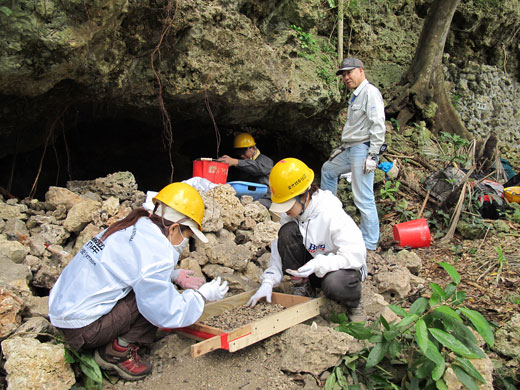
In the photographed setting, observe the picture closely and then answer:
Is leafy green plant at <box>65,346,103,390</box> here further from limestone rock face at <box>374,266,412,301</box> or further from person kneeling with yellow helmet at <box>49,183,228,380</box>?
limestone rock face at <box>374,266,412,301</box>

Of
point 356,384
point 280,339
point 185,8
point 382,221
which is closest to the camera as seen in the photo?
point 356,384

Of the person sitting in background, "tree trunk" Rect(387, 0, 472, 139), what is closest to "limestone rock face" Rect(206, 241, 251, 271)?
the person sitting in background

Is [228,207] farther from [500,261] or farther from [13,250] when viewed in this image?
[500,261]

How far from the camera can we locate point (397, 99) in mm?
7609

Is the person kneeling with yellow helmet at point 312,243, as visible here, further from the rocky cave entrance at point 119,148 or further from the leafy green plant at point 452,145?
the leafy green plant at point 452,145

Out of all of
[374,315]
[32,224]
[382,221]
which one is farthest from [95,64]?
[382,221]

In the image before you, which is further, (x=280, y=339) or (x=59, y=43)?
→ (x=59, y=43)

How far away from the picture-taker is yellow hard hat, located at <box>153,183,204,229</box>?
2621mm

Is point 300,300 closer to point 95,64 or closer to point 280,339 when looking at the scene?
point 280,339

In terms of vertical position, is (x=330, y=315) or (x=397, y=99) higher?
(x=397, y=99)

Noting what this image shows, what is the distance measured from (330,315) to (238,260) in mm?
1057

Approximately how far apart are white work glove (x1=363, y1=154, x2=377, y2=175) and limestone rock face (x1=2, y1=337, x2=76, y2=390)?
325 cm

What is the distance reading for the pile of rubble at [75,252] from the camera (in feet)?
7.97

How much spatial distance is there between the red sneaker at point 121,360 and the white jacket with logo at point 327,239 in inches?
40.3
